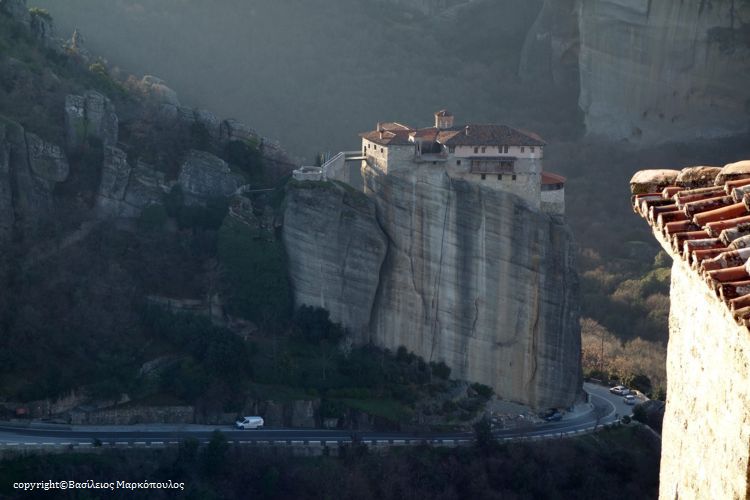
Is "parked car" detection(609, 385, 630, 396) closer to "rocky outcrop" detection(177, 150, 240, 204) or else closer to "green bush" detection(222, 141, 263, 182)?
"green bush" detection(222, 141, 263, 182)

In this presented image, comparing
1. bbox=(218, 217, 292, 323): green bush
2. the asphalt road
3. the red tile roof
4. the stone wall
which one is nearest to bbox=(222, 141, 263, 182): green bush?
bbox=(218, 217, 292, 323): green bush

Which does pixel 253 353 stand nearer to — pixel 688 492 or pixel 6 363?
pixel 6 363

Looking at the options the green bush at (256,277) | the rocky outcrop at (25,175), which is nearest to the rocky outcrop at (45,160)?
the rocky outcrop at (25,175)

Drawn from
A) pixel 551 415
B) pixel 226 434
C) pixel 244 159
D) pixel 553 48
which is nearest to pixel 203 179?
pixel 244 159

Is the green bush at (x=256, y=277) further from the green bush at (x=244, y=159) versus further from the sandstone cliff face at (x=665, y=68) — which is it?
the sandstone cliff face at (x=665, y=68)

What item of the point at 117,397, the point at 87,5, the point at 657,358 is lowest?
the point at 117,397

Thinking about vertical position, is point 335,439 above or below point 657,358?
below

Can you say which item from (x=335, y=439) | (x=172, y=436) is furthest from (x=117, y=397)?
(x=335, y=439)
